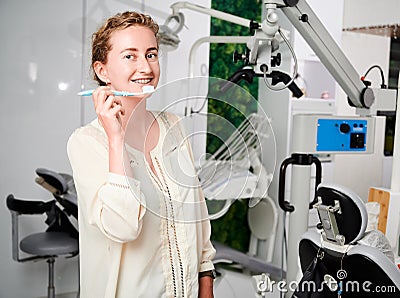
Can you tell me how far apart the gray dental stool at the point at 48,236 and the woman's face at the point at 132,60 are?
5.75 feet

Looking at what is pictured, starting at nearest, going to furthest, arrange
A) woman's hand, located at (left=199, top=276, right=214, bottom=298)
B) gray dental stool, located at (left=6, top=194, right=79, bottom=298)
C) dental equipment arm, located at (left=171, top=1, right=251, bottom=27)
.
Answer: woman's hand, located at (left=199, top=276, right=214, bottom=298), gray dental stool, located at (left=6, top=194, right=79, bottom=298), dental equipment arm, located at (left=171, top=1, right=251, bottom=27)

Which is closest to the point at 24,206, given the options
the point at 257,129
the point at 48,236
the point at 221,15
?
the point at 48,236

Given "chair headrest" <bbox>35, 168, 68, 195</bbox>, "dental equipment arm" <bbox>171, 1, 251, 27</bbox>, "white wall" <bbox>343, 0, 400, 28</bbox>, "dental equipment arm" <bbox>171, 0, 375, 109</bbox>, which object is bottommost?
"chair headrest" <bbox>35, 168, 68, 195</bbox>

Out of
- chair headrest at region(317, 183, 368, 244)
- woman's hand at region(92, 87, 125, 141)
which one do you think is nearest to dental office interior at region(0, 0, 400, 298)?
chair headrest at region(317, 183, 368, 244)

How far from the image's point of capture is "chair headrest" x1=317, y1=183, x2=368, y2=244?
4.68ft

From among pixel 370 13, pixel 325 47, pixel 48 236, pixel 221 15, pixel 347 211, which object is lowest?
pixel 48 236

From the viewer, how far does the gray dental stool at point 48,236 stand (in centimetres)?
268

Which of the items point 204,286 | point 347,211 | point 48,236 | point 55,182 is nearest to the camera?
point 204,286

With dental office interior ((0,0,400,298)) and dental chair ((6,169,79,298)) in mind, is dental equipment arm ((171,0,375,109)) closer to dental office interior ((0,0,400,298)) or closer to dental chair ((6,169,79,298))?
Result: dental office interior ((0,0,400,298))

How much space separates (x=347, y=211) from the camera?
1.44 m

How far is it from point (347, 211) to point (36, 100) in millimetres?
2307

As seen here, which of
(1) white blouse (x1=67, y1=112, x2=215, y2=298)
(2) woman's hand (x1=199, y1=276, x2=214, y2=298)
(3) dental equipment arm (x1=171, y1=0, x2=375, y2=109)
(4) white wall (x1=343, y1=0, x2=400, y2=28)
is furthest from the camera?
(4) white wall (x1=343, y1=0, x2=400, y2=28)

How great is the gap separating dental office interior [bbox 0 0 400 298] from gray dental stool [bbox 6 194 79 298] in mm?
70

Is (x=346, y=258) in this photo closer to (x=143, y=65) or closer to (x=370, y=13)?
(x=143, y=65)
